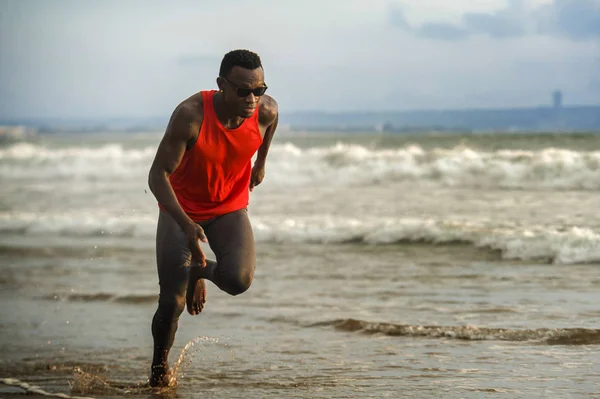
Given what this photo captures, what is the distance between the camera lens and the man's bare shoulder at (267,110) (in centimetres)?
542

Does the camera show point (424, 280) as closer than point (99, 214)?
Yes

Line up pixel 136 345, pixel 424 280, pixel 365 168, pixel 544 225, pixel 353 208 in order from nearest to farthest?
pixel 136 345, pixel 424 280, pixel 544 225, pixel 353 208, pixel 365 168

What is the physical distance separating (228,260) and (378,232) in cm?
932

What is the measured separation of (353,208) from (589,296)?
34.2ft

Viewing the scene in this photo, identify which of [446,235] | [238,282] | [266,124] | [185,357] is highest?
[266,124]

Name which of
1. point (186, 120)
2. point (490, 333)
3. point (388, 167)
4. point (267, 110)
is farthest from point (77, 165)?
point (186, 120)

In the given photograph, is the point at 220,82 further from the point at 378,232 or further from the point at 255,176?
the point at 378,232

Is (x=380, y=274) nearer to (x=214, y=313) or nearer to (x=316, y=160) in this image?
(x=214, y=313)

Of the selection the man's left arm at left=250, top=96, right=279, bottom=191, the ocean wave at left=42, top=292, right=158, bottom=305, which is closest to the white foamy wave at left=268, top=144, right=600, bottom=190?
the ocean wave at left=42, top=292, right=158, bottom=305

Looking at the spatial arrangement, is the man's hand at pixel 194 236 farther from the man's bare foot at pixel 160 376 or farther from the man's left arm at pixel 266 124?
the man's bare foot at pixel 160 376

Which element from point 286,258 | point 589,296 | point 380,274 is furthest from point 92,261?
point 589,296

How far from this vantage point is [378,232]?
14.5 m

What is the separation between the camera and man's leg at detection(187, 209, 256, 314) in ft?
17.5

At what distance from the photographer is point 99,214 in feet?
63.5
